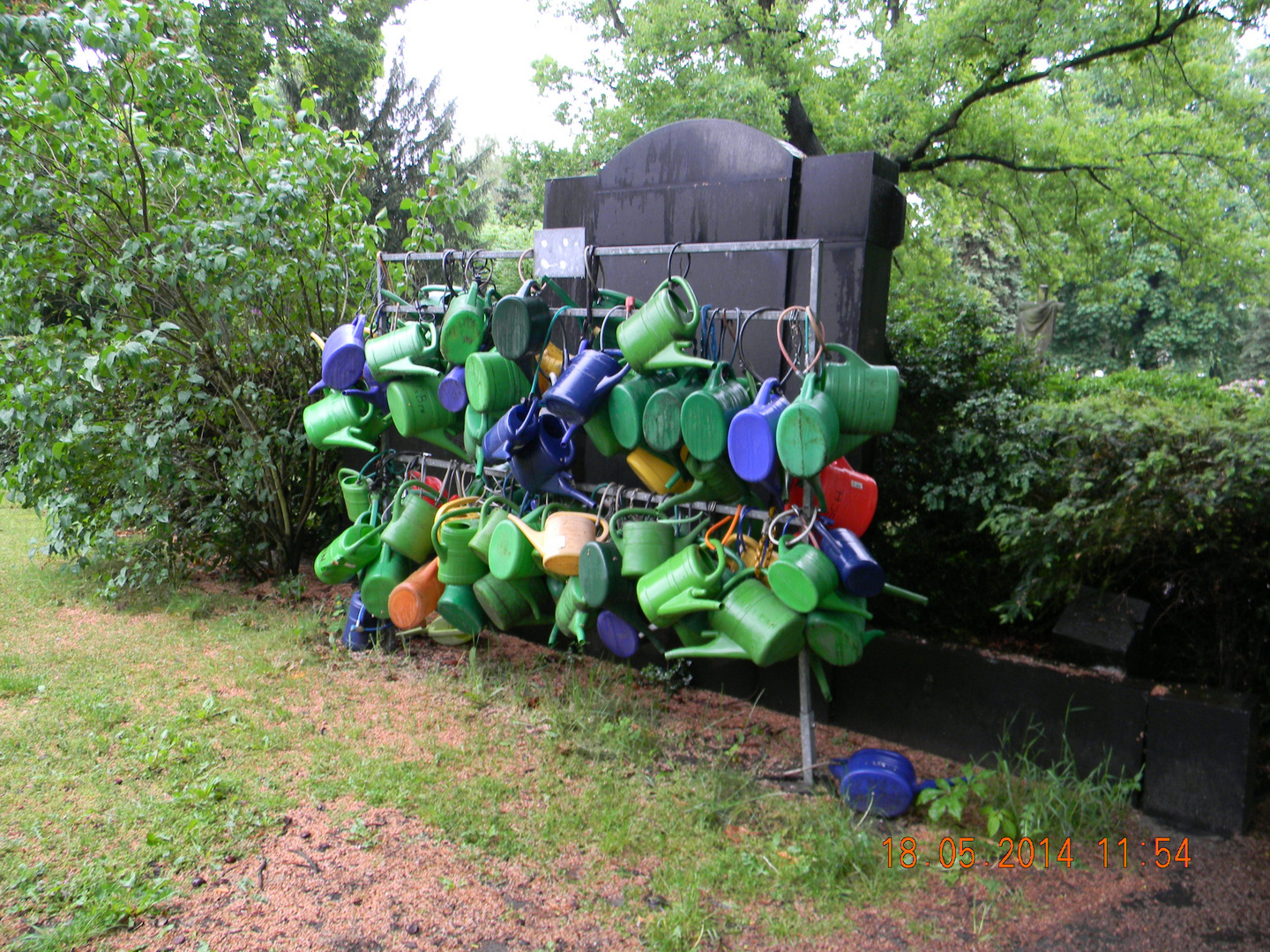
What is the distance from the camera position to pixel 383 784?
261 cm

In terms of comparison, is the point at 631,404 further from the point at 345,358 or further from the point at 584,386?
the point at 345,358

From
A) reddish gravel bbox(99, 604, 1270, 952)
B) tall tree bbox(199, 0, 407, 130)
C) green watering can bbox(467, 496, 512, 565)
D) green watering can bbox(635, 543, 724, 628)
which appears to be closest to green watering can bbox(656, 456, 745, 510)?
green watering can bbox(635, 543, 724, 628)

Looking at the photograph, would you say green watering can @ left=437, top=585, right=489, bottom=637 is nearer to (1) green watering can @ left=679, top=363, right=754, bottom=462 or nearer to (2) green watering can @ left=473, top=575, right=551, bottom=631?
(2) green watering can @ left=473, top=575, right=551, bottom=631

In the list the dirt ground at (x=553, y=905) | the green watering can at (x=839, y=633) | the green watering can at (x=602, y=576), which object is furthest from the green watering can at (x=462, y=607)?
the green watering can at (x=839, y=633)

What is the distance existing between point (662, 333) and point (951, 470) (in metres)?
1.33

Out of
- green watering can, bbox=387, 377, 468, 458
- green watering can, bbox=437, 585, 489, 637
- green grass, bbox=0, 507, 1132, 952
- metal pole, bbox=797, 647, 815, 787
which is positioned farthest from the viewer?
green watering can, bbox=437, 585, 489, 637

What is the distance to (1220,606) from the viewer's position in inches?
108

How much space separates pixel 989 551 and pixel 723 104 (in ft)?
17.4

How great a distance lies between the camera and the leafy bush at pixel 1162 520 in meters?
2.45

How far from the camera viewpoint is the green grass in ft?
6.84

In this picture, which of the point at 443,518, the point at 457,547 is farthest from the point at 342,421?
the point at 457,547

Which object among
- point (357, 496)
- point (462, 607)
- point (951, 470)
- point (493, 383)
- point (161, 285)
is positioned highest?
point (161, 285)

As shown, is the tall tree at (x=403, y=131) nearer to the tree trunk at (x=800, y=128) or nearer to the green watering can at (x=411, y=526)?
the tree trunk at (x=800, y=128)

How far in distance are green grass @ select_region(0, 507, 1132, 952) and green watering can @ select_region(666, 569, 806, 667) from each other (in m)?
0.42
